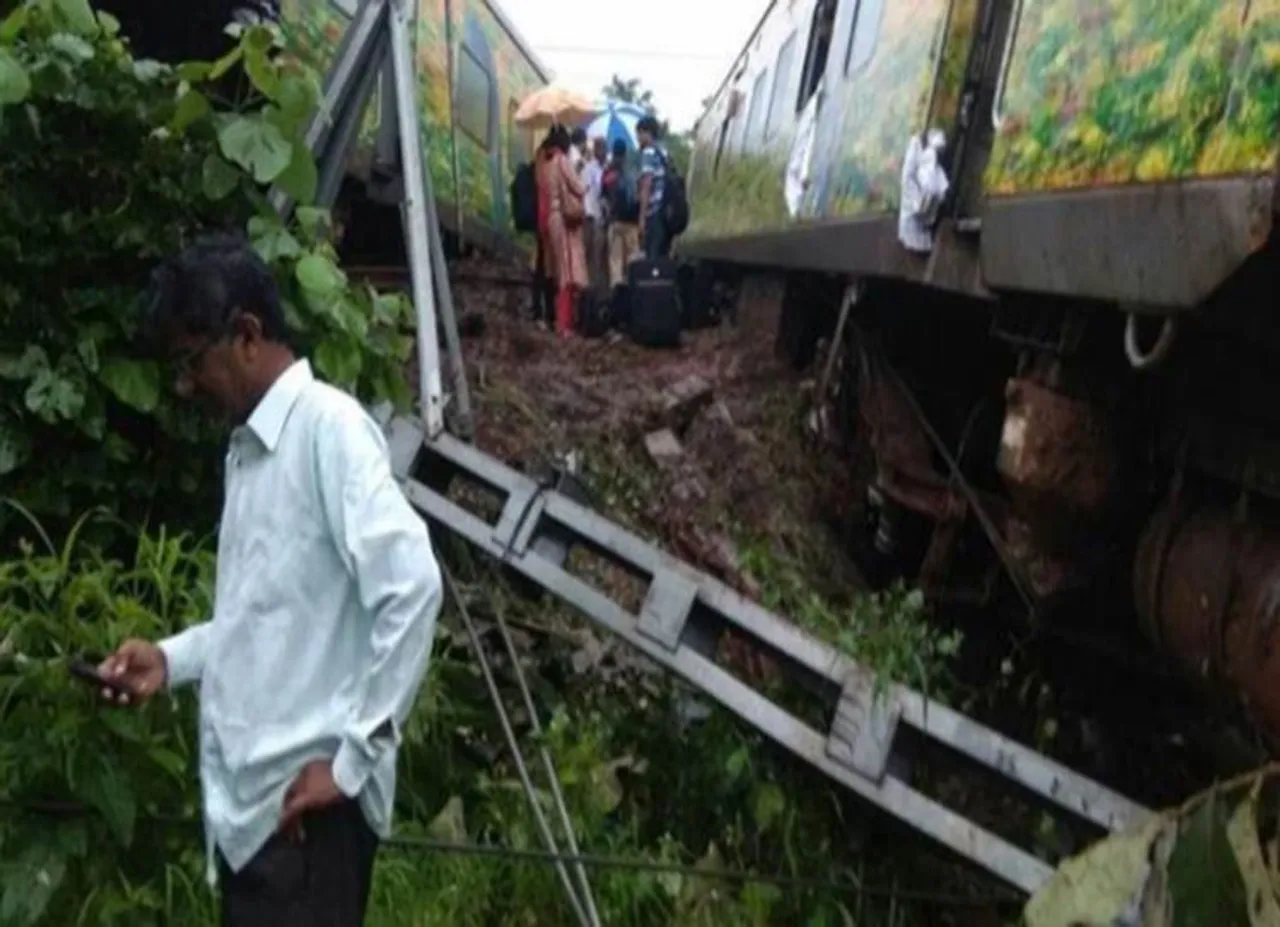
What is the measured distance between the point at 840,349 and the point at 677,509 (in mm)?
1092

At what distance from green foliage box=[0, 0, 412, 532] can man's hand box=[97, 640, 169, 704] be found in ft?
6.08

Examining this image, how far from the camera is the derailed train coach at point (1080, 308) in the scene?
3.23 m

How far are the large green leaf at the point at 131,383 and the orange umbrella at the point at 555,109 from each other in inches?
456

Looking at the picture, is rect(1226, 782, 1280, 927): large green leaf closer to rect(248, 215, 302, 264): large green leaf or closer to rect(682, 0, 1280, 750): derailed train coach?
rect(682, 0, 1280, 750): derailed train coach

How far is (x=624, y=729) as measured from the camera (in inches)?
208

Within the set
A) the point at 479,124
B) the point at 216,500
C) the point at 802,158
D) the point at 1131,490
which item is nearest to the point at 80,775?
the point at 216,500

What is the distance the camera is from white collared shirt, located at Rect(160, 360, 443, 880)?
8.99 feet

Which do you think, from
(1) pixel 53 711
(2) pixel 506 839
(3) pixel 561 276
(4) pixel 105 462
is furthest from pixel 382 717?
(3) pixel 561 276

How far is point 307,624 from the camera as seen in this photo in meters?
2.83

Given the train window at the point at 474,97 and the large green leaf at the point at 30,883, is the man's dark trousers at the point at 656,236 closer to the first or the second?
the train window at the point at 474,97

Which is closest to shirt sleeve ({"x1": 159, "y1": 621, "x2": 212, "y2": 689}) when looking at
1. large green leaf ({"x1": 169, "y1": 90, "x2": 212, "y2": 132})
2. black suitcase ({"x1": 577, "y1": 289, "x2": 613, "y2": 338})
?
large green leaf ({"x1": 169, "y1": 90, "x2": 212, "y2": 132})

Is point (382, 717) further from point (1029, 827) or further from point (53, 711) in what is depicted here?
point (1029, 827)

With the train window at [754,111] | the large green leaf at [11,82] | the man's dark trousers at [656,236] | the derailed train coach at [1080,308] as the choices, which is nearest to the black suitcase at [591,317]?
the man's dark trousers at [656,236]

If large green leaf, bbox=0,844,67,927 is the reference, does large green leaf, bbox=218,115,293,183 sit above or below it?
above
